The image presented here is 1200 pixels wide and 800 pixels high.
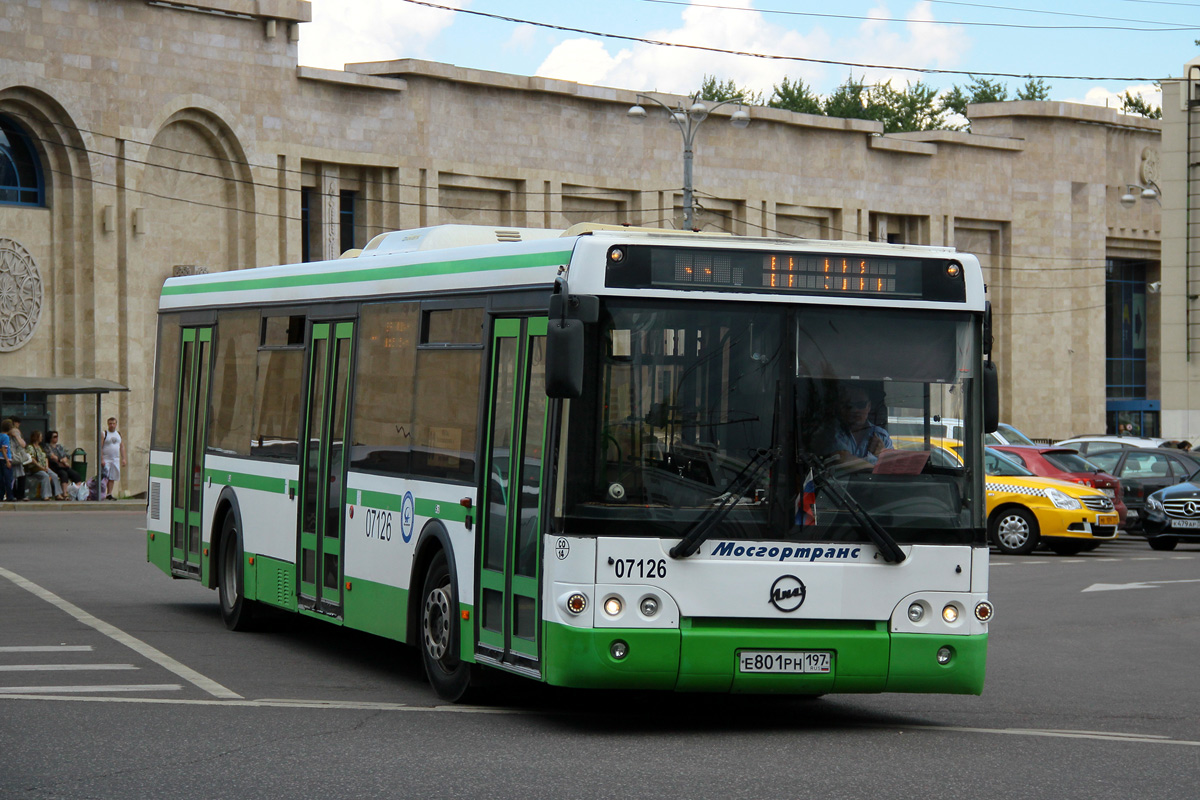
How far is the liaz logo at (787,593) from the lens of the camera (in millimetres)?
9250

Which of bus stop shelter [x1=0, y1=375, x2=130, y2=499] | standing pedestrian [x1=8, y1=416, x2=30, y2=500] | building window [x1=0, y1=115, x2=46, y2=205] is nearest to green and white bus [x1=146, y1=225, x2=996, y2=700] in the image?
standing pedestrian [x1=8, y1=416, x2=30, y2=500]

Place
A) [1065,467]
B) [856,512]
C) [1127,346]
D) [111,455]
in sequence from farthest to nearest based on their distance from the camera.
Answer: [1127,346]
[111,455]
[1065,467]
[856,512]

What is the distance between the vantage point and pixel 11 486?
109 ft

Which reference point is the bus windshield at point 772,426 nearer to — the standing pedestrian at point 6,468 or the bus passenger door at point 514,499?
the bus passenger door at point 514,499

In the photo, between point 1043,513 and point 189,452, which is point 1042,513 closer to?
point 1043,513

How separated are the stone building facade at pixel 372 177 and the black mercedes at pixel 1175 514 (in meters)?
23.2

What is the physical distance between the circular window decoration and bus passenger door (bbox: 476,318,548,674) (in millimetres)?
31860

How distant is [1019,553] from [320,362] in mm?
15363

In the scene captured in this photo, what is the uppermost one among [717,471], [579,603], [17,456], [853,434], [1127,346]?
[1127,346]

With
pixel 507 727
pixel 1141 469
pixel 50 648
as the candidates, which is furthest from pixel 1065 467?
pixel 507 727

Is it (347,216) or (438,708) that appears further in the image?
(347,216)

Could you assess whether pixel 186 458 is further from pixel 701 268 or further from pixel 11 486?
pixel 11 486

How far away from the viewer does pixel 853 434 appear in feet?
30.7

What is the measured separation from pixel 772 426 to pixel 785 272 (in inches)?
33.2
